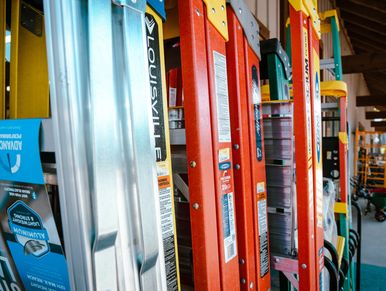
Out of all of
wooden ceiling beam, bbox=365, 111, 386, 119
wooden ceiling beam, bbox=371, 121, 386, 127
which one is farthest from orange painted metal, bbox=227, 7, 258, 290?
wooden ceiling beam, bbox=371, 121, 386, 127

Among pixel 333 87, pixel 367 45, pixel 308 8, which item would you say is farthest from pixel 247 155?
pixel 367 45

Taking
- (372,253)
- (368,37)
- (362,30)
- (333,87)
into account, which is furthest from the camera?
(368,37)

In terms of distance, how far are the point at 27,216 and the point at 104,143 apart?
0.87 feet

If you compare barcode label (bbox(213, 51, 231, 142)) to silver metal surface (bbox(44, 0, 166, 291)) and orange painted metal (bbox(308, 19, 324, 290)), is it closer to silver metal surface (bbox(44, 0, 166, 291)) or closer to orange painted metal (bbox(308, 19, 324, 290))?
silver metal surface (bbox(44, 0, 166, 291))

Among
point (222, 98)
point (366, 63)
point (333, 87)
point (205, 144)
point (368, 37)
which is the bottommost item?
point (205, 144)

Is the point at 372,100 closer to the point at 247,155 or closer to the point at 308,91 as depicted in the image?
the point at 308,91

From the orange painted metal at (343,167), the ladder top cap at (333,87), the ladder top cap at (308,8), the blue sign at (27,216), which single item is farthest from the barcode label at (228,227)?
the orange painted metal at (343,167)

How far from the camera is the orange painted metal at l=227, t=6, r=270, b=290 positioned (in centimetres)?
86

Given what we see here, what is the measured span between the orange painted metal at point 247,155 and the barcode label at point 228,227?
70mm

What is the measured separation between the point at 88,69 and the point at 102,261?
0.90 ft

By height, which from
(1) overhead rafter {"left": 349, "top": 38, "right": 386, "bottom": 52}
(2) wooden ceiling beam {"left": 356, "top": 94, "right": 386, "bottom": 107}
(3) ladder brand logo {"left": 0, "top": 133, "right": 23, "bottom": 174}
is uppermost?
(1) overhead rafter {"left": 349, "top": 38, "right": 386, "bottom": 52}

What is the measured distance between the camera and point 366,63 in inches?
292

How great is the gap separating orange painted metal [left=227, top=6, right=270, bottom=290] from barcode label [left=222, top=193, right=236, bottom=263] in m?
0.07

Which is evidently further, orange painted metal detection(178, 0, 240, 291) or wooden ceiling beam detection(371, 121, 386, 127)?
wooden ceiling beam detection(371, 121, 386, 127)
